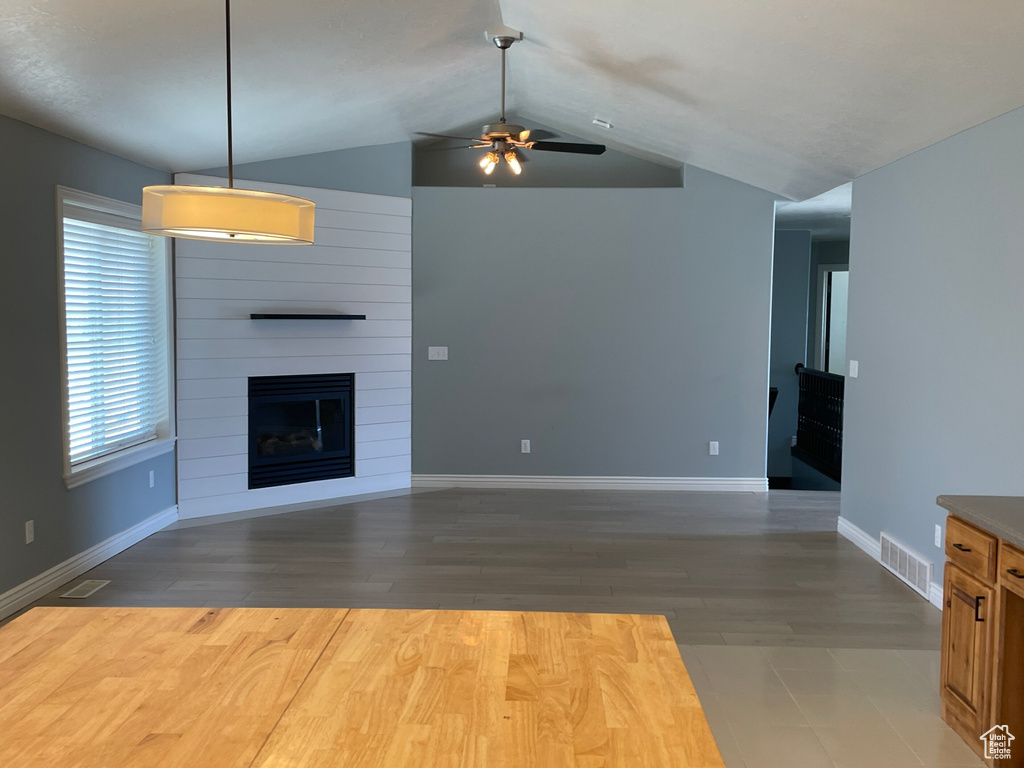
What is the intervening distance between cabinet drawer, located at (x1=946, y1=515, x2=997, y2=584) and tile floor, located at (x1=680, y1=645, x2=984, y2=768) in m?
0.65

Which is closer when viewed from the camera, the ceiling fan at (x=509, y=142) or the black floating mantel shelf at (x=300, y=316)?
the ceiling fan at (x=509, y=142)

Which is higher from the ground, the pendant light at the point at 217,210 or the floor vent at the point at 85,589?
the pendant light at the point at 217,210

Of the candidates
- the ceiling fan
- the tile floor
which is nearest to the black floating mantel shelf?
the ceiling fan

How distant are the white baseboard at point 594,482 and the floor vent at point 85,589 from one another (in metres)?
3.04

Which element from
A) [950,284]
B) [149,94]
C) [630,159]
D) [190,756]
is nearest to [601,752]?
[190,756]

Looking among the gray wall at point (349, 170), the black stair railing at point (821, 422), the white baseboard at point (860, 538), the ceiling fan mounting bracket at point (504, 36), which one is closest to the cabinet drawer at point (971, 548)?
the white baseboard at point (860, 538)

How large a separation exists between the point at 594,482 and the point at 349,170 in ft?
11.4

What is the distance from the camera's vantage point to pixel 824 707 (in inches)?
126

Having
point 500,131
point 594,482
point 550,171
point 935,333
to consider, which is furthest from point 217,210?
point 550,171

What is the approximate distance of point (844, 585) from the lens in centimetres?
469

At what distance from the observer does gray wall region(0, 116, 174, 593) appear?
411 cm

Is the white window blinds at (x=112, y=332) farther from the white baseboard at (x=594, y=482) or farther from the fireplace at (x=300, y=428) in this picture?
the white baseboard at (x=594, y=482)

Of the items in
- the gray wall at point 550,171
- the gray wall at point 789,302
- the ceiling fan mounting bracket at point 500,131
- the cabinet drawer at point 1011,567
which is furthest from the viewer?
the gray wall at point 789,302

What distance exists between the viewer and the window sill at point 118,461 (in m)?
4.74
